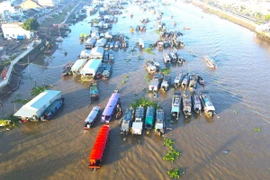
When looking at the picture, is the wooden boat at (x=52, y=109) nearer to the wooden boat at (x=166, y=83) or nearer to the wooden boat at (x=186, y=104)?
the wooden boat at (x=166, y=83)

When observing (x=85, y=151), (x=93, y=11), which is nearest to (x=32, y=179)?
(x=85, y=151)

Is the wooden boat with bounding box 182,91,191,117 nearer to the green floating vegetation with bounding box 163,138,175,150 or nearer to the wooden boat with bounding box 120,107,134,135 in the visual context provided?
the green floating vegetation with bounding box 163,138,175,150

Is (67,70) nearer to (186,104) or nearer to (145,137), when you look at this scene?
(145,137)

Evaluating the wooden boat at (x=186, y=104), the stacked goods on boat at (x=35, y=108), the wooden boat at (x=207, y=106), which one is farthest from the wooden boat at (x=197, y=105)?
the stacked goods on boat at (x=35, y=108)

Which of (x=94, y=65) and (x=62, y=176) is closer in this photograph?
(x=62, y=176)

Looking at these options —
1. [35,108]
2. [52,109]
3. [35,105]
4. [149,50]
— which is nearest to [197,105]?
[52,109]

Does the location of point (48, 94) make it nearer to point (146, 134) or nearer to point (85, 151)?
point (85, 151)
